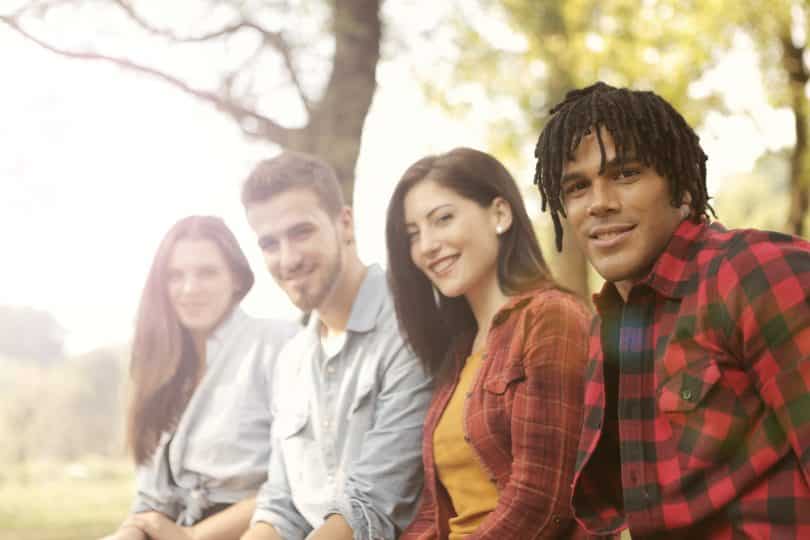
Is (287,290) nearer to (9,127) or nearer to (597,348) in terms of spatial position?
(597,348)

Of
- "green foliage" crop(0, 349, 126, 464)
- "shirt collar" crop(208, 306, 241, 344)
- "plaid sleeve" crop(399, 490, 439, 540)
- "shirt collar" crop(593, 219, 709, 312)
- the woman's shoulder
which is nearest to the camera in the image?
"shirt collar" crop(593, 219, 709, 312)

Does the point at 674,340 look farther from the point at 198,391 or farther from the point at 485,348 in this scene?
the point at 198,391

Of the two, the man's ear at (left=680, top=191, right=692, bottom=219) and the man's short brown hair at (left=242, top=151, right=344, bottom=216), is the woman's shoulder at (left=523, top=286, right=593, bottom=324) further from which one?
the man's short brown hair at (left=242, top=151, right=344, bottom=216)

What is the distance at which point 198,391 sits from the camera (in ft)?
9.36

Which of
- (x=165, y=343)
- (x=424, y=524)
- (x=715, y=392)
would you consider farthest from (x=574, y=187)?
(x=165, y=343)

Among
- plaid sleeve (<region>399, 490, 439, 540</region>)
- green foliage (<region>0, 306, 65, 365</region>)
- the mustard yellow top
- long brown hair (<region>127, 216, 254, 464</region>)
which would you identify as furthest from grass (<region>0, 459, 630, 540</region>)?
the mustard yellow top

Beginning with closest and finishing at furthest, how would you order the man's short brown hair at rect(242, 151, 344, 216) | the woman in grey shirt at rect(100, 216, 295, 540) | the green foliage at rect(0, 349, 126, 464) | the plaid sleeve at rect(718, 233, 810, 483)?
1. the plaid sleeve at rect(718, 233, 810, 483)
2. the man's short brown hair at rect(242, 151, 344, 216)
3. the woman in grey shirt at rect(100, 216, 295, 540)
4. the green foliage at rect(0, 349, 126, 464)

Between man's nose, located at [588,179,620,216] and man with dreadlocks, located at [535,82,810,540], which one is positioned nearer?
man with dreadlocks, located at [535,82,810,540]

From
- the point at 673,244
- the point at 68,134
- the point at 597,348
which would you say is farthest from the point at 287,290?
the point at 68,134

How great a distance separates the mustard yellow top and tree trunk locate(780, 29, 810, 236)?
17.0 feet

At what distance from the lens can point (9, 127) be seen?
161 inches

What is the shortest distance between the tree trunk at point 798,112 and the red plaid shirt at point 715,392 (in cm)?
547

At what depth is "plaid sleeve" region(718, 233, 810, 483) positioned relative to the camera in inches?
50.7

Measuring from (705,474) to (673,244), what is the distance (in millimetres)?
372
